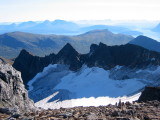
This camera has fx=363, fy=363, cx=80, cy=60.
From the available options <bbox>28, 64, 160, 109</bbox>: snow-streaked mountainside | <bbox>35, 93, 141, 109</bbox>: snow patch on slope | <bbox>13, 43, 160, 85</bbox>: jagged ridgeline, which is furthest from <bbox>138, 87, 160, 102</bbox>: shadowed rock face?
<bbox>13, 43, 160, 85</bbox>: jagged ridgeline

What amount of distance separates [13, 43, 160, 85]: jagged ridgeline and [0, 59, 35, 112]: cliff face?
85.5 m

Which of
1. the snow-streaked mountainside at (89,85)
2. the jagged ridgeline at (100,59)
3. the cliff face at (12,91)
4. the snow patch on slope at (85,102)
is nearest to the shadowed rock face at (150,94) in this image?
the cliff face at (12,91)

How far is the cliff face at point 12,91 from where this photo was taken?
49.9 m

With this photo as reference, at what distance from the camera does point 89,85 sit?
135250mm

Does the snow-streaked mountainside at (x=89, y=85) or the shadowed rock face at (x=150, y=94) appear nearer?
the shadowed rock face at (x=150, y=94)

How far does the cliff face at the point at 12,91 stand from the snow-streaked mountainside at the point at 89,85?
178ft

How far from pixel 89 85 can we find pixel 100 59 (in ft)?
56.8

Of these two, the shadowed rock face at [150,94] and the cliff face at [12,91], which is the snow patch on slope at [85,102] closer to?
the cliff face at [12,91]

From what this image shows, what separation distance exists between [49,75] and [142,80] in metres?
42.9

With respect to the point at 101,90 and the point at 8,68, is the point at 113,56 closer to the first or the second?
the point at 101,90

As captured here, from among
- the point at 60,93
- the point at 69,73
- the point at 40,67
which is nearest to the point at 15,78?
the point at 60,93

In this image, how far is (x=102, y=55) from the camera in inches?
5935

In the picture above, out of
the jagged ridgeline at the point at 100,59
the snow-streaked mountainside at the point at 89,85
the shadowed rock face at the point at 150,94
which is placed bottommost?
the shadowed rock face at the point at 150,94

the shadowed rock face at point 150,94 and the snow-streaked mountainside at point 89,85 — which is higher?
the snow-streaked mountainside at point 89,85
